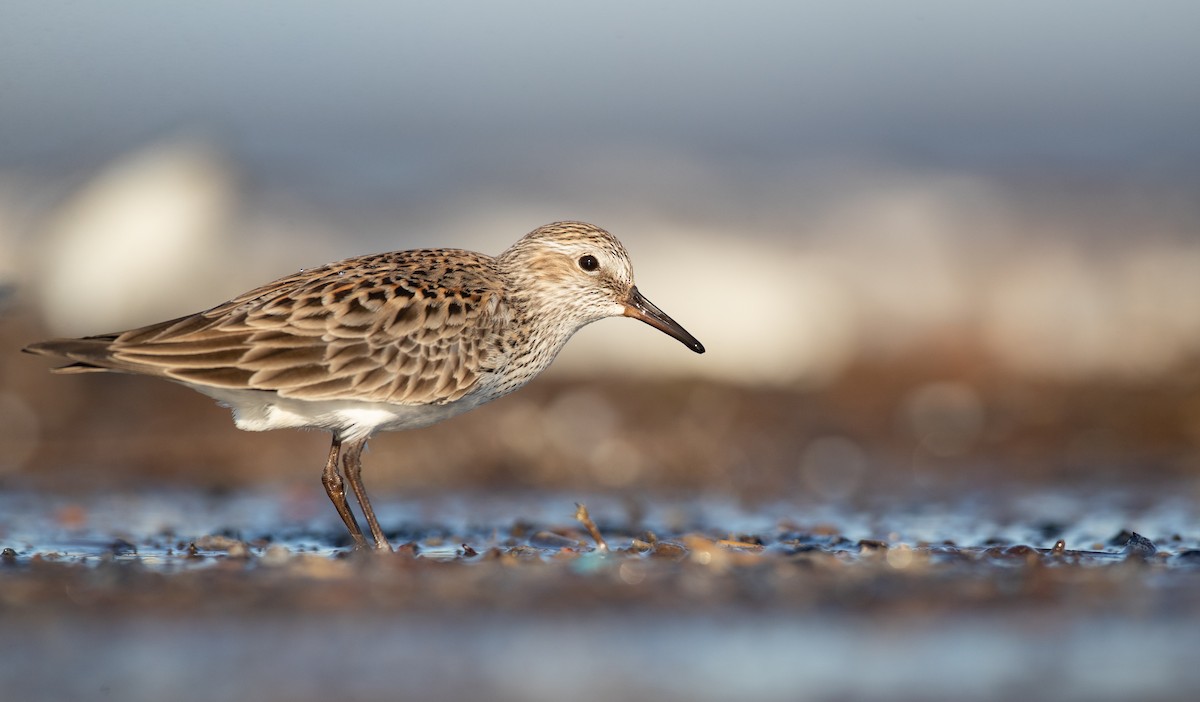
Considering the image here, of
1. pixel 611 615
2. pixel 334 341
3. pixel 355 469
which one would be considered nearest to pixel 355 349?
pixel 334 341

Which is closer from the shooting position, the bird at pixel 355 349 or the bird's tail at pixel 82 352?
the bird's tail at pixel 82 352

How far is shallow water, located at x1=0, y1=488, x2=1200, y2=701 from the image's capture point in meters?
4.12

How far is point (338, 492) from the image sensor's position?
7.09 m

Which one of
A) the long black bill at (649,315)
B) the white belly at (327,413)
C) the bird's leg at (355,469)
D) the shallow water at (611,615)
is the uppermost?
the long black bill at (649,315)

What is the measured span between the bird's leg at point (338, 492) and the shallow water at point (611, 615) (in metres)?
0.15

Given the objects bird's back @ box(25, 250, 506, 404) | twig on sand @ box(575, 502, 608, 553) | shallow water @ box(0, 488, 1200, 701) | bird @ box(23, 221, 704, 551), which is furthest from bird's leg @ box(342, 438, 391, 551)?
twig on sand @ box(575, 502, 608, 553)

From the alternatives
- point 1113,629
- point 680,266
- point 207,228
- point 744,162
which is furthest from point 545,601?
point 744,162

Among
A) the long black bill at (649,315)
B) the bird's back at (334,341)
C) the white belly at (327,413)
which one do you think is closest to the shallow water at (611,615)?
the white belly at (327,413)

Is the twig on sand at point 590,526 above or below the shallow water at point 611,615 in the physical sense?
above

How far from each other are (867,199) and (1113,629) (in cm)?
1034

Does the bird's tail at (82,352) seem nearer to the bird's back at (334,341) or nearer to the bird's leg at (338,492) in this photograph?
the bird's back at (334,341)

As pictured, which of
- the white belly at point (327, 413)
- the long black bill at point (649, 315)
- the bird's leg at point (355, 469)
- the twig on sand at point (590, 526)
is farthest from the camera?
the long black bill at point (649, 315)

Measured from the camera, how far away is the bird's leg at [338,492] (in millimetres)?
6898

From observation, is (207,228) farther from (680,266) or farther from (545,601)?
(545,601)
